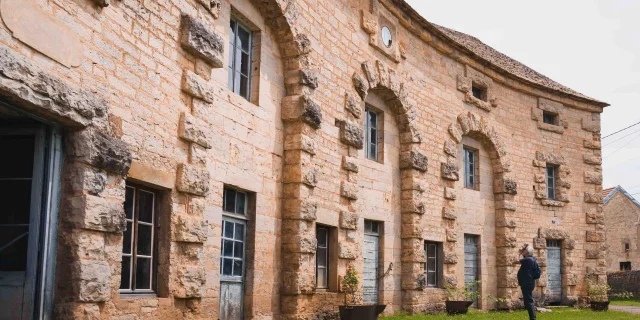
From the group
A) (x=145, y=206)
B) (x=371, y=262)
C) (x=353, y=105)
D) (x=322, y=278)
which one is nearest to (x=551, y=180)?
(x=371, y=262)

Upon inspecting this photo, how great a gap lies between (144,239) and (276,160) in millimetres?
3366

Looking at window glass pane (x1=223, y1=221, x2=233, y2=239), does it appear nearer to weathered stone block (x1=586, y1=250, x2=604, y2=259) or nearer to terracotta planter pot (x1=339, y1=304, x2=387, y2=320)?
terracotta planter pot (x1=339, y1=304, x2=387, y2=320)

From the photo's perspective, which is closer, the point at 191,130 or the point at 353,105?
the point at 191,130

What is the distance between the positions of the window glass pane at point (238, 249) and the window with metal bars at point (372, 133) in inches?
180

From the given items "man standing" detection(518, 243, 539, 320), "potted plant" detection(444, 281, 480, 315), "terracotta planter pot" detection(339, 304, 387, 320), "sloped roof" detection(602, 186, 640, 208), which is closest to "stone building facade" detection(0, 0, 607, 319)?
"potted plant" detection(444, 281, 480, 315)

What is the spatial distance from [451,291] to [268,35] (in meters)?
7.89

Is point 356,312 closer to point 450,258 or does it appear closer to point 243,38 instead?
point 243,38

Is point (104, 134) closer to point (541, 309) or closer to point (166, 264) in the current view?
point (166, 264)

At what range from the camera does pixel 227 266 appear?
33.2ft

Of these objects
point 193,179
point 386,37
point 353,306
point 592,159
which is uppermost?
point 386,37

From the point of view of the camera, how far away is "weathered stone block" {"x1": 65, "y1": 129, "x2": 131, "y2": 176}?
6914 mm

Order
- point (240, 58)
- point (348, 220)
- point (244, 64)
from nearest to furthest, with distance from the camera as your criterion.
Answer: point (240, 58) → point (244, 64) → point (348, 220)

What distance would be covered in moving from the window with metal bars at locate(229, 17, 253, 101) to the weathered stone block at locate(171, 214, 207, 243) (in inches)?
93.5

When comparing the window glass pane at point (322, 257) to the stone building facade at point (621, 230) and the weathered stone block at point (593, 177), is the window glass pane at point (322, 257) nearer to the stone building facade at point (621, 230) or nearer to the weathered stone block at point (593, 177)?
the weathered stone block at point (593, 177)
